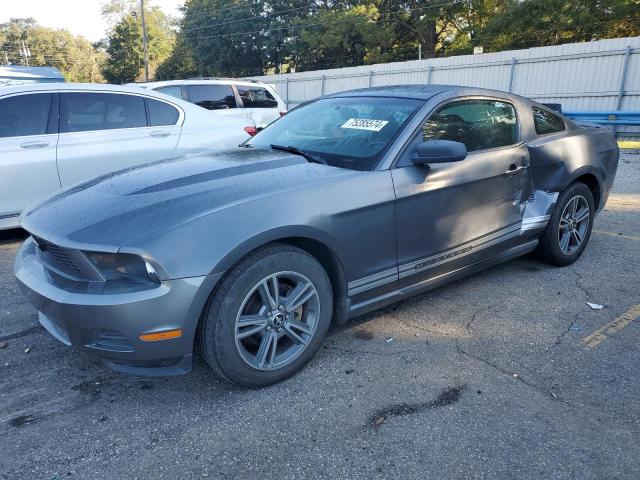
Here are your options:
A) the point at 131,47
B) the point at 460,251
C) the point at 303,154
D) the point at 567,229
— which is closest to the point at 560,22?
the point at 567,229

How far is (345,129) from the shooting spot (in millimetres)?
3508

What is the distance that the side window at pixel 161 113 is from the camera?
5.75 m

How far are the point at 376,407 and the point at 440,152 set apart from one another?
1514 millimetres

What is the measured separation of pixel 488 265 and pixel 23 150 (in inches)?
173

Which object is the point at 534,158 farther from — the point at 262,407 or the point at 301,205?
the point at 262,407

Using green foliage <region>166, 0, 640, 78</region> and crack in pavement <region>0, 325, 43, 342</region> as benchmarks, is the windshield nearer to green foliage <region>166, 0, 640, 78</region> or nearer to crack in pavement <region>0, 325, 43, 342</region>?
crack in pavement <region>0, 325, 43, 342</region>

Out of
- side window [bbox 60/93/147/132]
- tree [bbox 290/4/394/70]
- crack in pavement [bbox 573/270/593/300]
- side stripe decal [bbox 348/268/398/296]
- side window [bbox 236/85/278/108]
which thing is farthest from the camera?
tree [bbox 290/4/394/70]

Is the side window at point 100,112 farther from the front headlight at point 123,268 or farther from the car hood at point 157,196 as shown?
the front headlight at point 123,268

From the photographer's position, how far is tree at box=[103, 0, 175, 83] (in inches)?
2509

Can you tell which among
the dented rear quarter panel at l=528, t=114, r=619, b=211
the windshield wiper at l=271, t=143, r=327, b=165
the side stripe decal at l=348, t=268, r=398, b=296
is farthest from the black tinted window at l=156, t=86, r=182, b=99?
the side stripe decal at l=348, t=268, r=398, b=296

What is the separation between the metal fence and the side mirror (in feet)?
50.3

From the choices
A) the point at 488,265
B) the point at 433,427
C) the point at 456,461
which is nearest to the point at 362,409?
the point at 433,427

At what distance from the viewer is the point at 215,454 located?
2238mm

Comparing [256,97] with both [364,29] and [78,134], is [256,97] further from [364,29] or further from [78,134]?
[364,29]
